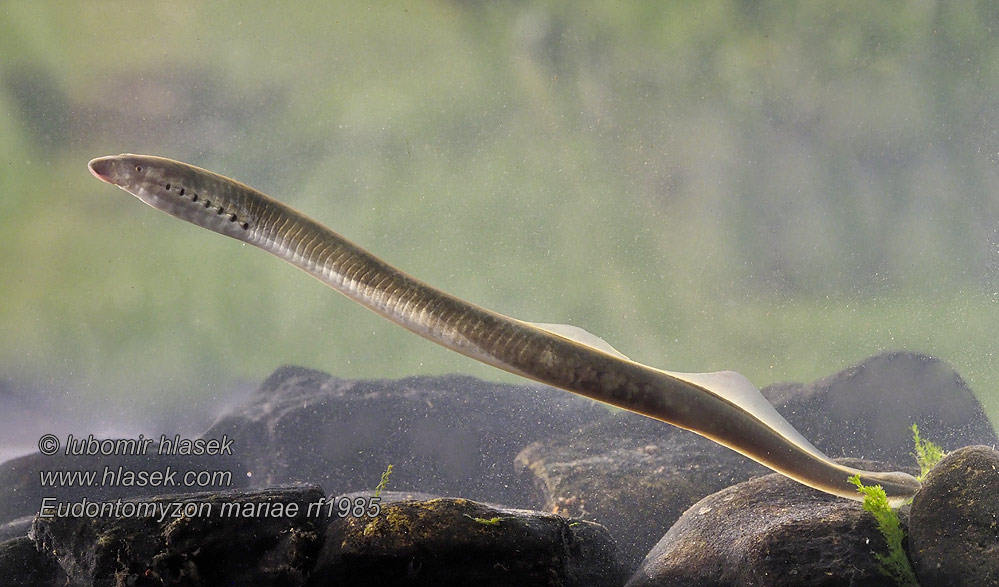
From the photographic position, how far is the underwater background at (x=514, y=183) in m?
4.88

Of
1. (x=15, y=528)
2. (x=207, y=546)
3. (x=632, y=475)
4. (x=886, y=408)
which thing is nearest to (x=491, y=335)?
(x=207, y=546)

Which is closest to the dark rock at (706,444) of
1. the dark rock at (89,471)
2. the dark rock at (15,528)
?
the dark rock at (89,471)

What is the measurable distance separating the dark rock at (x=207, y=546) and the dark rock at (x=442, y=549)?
12 cm

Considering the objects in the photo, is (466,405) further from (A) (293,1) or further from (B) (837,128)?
(B) (837,128)

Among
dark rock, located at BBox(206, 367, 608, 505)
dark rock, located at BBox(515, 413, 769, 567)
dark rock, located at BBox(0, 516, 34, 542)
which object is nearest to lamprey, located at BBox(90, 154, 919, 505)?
dark rock, located at BBox(515, 413, 769, 567)

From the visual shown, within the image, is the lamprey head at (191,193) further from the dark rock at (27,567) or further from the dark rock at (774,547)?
the dark rock at (774,547)

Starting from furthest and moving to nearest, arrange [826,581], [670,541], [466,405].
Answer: [466,405], [670,541], [826,581]

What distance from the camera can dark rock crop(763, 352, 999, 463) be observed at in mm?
4410

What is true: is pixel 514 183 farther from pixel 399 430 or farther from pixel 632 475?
pixel 632 475

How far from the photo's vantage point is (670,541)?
2500 millimetres

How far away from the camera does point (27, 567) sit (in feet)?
7.28

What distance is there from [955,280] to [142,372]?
8.79 metres

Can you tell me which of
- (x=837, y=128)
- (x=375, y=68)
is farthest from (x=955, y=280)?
(x=375, y=68)

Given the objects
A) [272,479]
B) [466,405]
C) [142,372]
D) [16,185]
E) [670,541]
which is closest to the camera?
[670,541]
